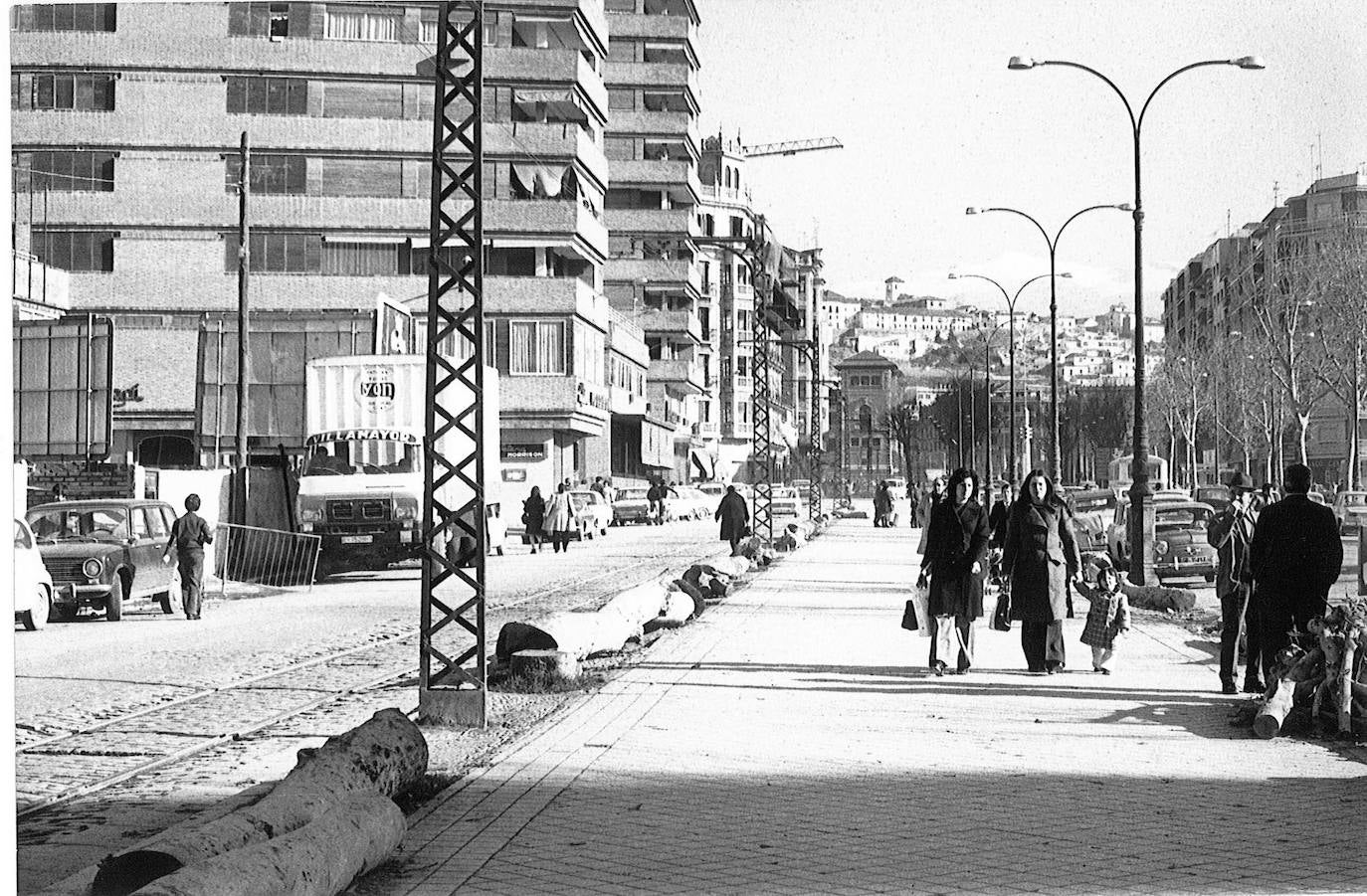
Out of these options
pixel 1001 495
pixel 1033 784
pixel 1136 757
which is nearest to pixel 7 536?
pixel 1033 784

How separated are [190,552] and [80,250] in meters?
42.8

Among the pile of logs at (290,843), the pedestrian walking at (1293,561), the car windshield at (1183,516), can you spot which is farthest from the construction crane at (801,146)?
the car windshield at (1183,516)

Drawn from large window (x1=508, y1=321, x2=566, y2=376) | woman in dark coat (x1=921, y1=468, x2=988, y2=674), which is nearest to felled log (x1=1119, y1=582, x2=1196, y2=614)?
woman in dark coat (x1=921, y1=468, x2=988, y2=674)

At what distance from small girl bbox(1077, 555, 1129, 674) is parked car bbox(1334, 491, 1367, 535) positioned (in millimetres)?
19167

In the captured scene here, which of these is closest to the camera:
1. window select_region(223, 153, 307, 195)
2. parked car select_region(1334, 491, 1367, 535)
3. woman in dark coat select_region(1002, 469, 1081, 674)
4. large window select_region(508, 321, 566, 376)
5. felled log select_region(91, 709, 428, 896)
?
felled log select_region(91, 709, 428, 896)

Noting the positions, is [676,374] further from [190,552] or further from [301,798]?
[301,798]

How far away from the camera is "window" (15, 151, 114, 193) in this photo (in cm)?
6125

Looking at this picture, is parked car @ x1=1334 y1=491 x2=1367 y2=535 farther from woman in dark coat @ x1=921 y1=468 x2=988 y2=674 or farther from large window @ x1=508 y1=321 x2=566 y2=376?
large window @ x1=508 y1=321 x2=566 y2=376

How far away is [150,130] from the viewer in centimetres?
6212

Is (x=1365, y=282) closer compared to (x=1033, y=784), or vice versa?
(x=1033, y=784)

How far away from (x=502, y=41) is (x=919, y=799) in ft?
200

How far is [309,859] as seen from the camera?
22.1 feet

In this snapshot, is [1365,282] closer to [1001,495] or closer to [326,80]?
[1001,495]

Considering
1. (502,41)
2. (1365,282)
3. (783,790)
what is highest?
(502,41)
